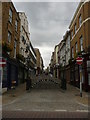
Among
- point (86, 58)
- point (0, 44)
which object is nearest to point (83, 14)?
point (86, 58)

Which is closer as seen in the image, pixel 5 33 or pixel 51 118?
pixel 51 118

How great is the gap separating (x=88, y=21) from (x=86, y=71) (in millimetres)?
5590

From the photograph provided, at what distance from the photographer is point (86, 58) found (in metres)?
17.7

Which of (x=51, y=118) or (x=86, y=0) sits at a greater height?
(x=86, y=0)

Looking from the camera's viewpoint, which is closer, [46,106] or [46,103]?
[46,106]

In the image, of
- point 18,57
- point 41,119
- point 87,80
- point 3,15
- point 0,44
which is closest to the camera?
point 41,119

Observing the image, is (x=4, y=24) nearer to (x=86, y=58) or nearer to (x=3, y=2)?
(x=3, y=2)

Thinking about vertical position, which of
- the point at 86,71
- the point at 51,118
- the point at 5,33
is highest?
the point at 5,33

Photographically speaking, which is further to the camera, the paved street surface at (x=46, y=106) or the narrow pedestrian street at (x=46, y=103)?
the narrow pedestrian street at (x=46, y=103)

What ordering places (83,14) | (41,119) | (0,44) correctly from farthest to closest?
(83,14)
(0,44)
(41,119)

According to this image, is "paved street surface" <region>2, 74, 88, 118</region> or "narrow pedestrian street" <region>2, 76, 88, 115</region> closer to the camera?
"paved street surface" <region>2, 74, 88, 118</region>

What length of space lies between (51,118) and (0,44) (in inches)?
378

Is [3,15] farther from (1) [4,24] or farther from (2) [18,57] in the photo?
(2) [18,57]

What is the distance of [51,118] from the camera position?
6.61 m
